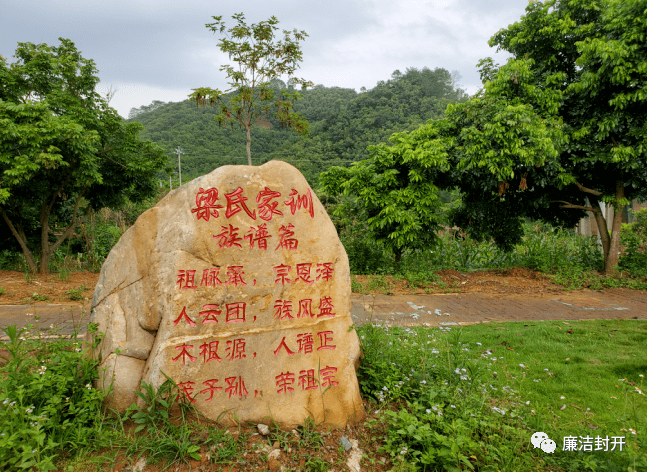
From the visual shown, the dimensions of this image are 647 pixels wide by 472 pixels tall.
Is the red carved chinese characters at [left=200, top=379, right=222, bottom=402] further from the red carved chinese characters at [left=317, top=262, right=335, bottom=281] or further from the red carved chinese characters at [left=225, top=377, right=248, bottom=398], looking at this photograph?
the red carved chinese characters at [left=317, top=262, right=335, bottom=281]

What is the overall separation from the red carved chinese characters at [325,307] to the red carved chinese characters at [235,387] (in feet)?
2.54

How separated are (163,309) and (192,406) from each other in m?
0.71

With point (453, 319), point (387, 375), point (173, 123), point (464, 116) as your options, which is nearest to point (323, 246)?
point (387, 375)

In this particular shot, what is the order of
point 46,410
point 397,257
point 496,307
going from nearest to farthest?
point 46,410, point 496,307, point 397,257

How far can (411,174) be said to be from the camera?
757 centimetres

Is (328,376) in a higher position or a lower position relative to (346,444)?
higher

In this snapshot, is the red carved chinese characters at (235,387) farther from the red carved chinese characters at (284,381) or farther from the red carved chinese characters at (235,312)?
the red carved chinese characters at (235,312)

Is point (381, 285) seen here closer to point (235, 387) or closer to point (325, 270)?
point (325, 270)

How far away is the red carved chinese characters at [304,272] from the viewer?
117 inches

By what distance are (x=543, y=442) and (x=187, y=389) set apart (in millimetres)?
2446

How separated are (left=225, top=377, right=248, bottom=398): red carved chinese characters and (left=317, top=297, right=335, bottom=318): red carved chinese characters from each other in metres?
0.77

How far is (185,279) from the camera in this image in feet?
8.89

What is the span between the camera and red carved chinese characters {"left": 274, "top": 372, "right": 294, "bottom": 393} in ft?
9.16

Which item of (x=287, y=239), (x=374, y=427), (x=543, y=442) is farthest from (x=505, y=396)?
(x=287, y=239)
